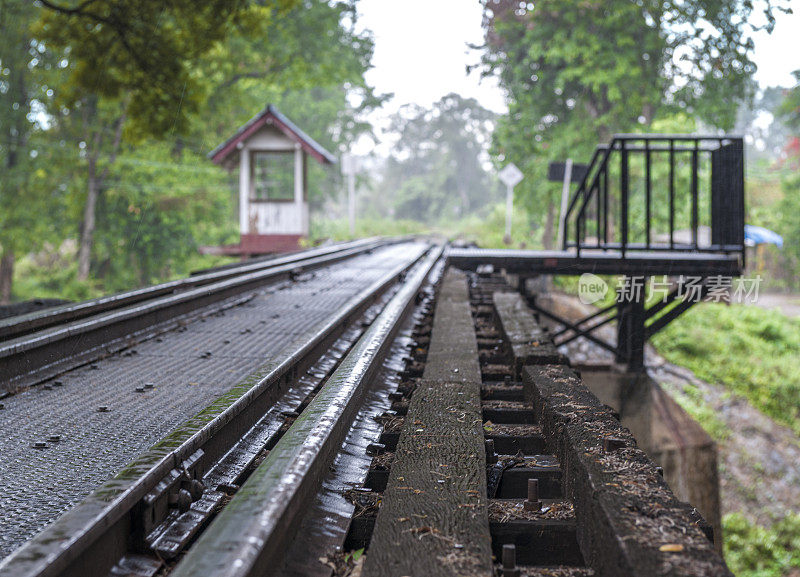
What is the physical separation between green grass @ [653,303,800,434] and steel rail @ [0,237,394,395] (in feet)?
40.3

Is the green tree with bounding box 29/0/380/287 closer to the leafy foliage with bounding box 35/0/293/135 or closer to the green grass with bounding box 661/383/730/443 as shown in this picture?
the leafy foliage with bounding box 35/0/293/135

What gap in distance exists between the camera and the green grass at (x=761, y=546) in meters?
9.45

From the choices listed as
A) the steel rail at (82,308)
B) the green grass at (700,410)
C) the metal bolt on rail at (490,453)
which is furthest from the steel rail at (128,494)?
the green grass at (700,410)

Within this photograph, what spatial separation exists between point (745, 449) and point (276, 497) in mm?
12202

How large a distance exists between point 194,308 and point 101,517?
11.5 ft

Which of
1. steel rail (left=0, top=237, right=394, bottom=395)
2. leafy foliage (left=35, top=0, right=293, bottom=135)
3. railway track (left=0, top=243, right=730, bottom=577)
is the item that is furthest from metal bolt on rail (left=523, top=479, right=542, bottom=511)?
leafy foliage (left=35, top=0, right=293, bottom=135)

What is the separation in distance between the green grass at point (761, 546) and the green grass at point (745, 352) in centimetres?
327

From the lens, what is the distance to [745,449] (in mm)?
11617

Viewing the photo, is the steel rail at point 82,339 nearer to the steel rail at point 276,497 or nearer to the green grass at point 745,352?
the steel rail at point 276,497

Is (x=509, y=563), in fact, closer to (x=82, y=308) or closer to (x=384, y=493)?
(x=384, y=493)

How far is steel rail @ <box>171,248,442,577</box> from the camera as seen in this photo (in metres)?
1.17

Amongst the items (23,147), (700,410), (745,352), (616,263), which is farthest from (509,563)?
(23,147)

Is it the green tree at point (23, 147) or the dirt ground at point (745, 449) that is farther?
the green tree at point (23, 147)

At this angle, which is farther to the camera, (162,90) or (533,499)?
(162,90)
